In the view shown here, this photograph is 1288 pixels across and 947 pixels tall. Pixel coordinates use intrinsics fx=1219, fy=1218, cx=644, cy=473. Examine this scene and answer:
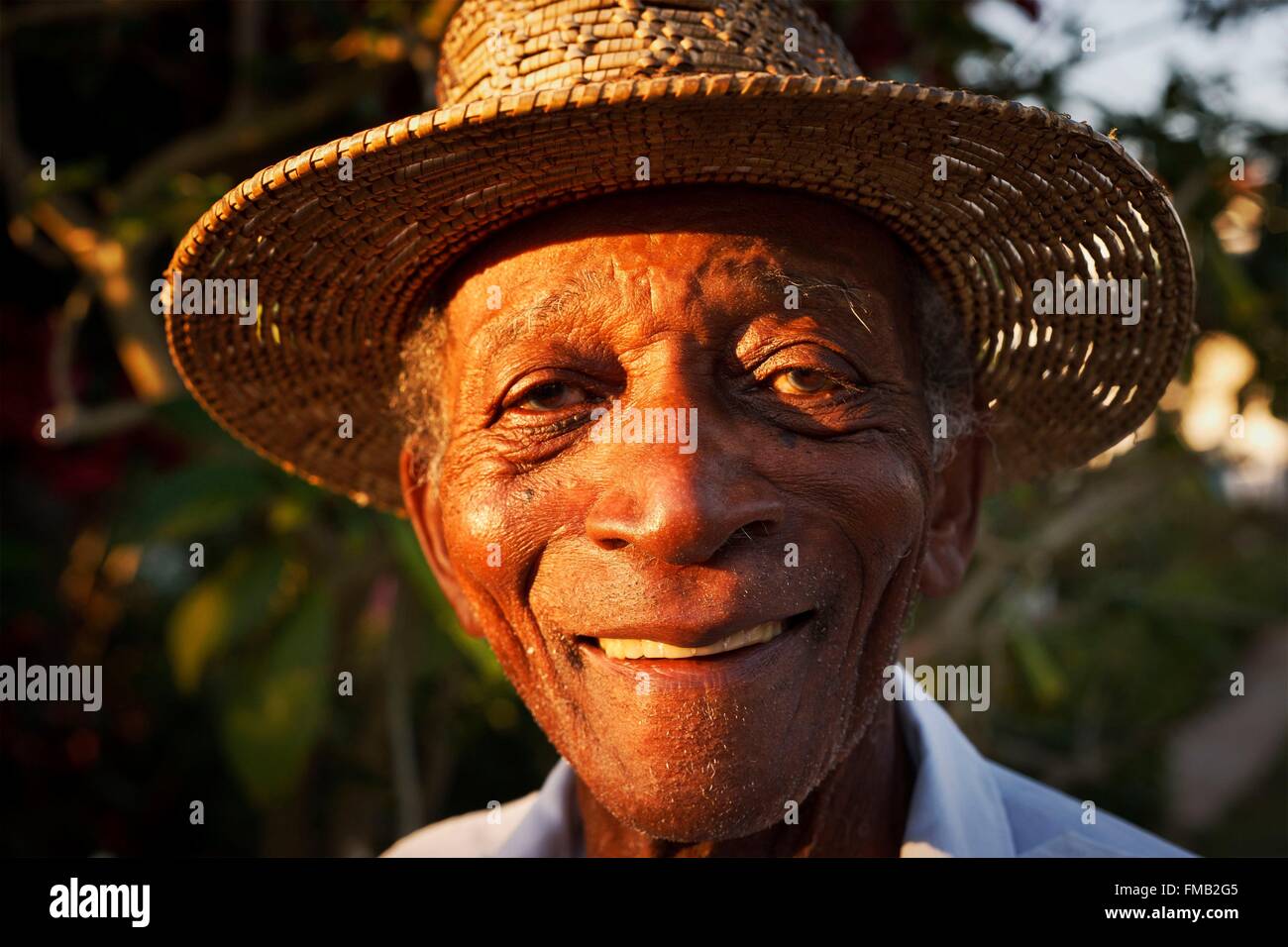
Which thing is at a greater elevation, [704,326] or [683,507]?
[704,326]

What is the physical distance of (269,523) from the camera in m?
3.78

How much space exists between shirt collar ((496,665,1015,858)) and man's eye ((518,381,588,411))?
82 centimetres

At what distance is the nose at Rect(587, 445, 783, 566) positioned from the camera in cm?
164

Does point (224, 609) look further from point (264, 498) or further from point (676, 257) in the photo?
point (676, 257)

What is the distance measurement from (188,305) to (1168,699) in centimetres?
850

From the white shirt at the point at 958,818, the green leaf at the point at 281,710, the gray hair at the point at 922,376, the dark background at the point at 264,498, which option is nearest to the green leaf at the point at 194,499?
the dark background at the point at 264,498

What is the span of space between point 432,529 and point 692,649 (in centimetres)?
72

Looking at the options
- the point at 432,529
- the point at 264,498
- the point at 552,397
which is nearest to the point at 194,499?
the point at 264,498

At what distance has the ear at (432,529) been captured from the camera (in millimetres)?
2217

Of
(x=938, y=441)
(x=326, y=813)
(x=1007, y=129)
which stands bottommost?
(x=326, y=813)

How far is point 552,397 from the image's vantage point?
1866 millimetres

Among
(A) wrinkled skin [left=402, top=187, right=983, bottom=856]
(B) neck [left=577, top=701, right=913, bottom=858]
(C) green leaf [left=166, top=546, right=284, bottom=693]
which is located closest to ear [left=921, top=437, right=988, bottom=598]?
(A) wrinkled skin [left=402, top=187, right=983, bottom=856]
